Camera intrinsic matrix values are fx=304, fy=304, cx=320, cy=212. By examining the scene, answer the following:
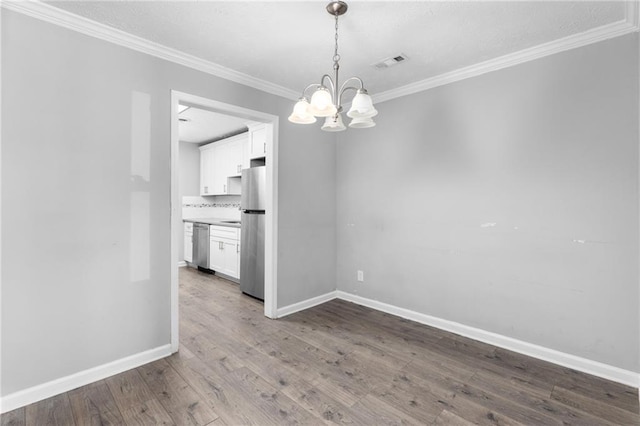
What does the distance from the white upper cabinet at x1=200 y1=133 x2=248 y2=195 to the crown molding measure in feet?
8.50

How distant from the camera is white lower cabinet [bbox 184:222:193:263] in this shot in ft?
20.2

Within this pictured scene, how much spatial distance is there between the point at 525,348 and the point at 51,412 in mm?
3612

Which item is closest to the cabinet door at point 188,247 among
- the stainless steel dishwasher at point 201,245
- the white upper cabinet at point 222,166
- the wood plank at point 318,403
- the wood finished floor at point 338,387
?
the stainless steel dishwasher at point 201,245

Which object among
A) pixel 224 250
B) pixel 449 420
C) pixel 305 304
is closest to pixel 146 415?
pixel 449 420

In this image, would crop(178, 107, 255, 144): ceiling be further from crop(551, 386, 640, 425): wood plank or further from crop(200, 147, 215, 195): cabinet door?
crop(551, 386, 640, 425): wood plank

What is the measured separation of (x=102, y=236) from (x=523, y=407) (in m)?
3.21

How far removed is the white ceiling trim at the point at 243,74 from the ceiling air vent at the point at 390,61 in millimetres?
585

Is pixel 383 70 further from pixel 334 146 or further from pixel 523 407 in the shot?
pixel 523 407

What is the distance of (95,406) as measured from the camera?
1982mm

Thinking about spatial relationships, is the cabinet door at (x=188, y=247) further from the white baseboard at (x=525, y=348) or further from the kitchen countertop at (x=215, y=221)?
the white baseboard at (x=525, y=348)

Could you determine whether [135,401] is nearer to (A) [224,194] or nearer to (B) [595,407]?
(B) [595,407]

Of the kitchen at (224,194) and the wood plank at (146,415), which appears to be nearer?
the wood plank at (146,415)

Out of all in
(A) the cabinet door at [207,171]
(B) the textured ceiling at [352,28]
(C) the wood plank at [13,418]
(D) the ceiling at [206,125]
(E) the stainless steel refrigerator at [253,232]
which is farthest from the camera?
(A) the cabinet door at [207,171]

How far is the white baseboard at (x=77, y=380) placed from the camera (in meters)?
1.96
